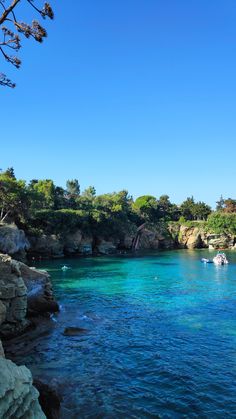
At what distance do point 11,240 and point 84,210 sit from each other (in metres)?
32.3

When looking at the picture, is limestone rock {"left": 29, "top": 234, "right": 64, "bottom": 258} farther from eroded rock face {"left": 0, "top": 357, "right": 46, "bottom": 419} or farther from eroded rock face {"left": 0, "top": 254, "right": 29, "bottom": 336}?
eroded rock face {"left": 0, "top": 357, "right": 46, "bottom": 419}

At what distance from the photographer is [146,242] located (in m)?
102

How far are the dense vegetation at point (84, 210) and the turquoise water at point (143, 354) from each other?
3162 centimetres

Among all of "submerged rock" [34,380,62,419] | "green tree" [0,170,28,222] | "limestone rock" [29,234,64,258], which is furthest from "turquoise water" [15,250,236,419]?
"limestone rock" [29,234,64,258]

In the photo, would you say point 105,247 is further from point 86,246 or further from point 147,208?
point 147,208

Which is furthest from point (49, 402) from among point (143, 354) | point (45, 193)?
point (45, 193)

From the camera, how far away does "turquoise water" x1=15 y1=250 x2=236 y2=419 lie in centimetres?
1362

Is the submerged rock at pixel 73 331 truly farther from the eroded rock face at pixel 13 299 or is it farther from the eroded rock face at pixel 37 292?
the eroded rock face at pixel 37 292

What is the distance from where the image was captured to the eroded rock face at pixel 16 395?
847cm

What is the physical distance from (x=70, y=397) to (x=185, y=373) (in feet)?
17.6

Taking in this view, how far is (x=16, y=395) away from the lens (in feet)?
29.1

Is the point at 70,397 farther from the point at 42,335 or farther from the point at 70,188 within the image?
the point at 70,188

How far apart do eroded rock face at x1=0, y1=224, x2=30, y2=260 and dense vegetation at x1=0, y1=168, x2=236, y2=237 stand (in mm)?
3463

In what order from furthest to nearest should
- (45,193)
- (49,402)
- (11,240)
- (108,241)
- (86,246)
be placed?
(108,241) < (45,193) < (86,246) < (11,240) < (49,402)
